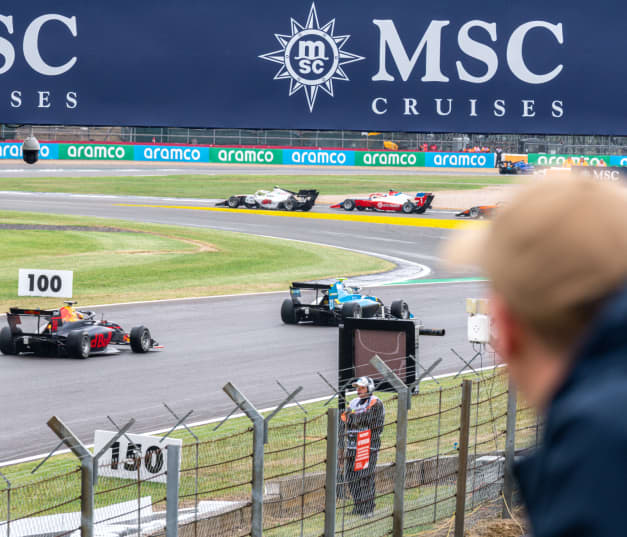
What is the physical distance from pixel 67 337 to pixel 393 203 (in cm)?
4023

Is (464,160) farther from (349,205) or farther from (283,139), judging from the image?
(283,139)

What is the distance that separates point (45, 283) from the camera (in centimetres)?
2133

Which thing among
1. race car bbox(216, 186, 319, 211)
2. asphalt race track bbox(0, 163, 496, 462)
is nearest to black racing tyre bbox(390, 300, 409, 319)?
asphalt race track bbox(0, 163, 496, 462)

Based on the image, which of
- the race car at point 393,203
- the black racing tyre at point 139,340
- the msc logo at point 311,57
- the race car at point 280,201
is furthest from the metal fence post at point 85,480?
the race car at point 393,203

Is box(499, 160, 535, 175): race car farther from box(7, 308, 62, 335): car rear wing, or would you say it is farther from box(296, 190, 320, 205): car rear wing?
box(7, 308, 62, 335): car rear wing

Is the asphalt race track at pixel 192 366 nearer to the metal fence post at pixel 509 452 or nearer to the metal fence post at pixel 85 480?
the metal fence post at pixel 509 452

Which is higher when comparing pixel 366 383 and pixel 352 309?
pixel 366 383

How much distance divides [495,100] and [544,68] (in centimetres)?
52

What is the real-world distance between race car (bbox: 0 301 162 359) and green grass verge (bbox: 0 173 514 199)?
4926 centimetres

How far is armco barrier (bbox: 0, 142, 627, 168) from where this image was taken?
59.5 meters

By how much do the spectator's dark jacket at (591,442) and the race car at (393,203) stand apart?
5813 cm

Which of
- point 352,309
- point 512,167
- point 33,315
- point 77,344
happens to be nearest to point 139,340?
point 77,344

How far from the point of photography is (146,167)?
274 ft

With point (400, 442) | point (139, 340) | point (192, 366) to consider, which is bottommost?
point (192, 366)
